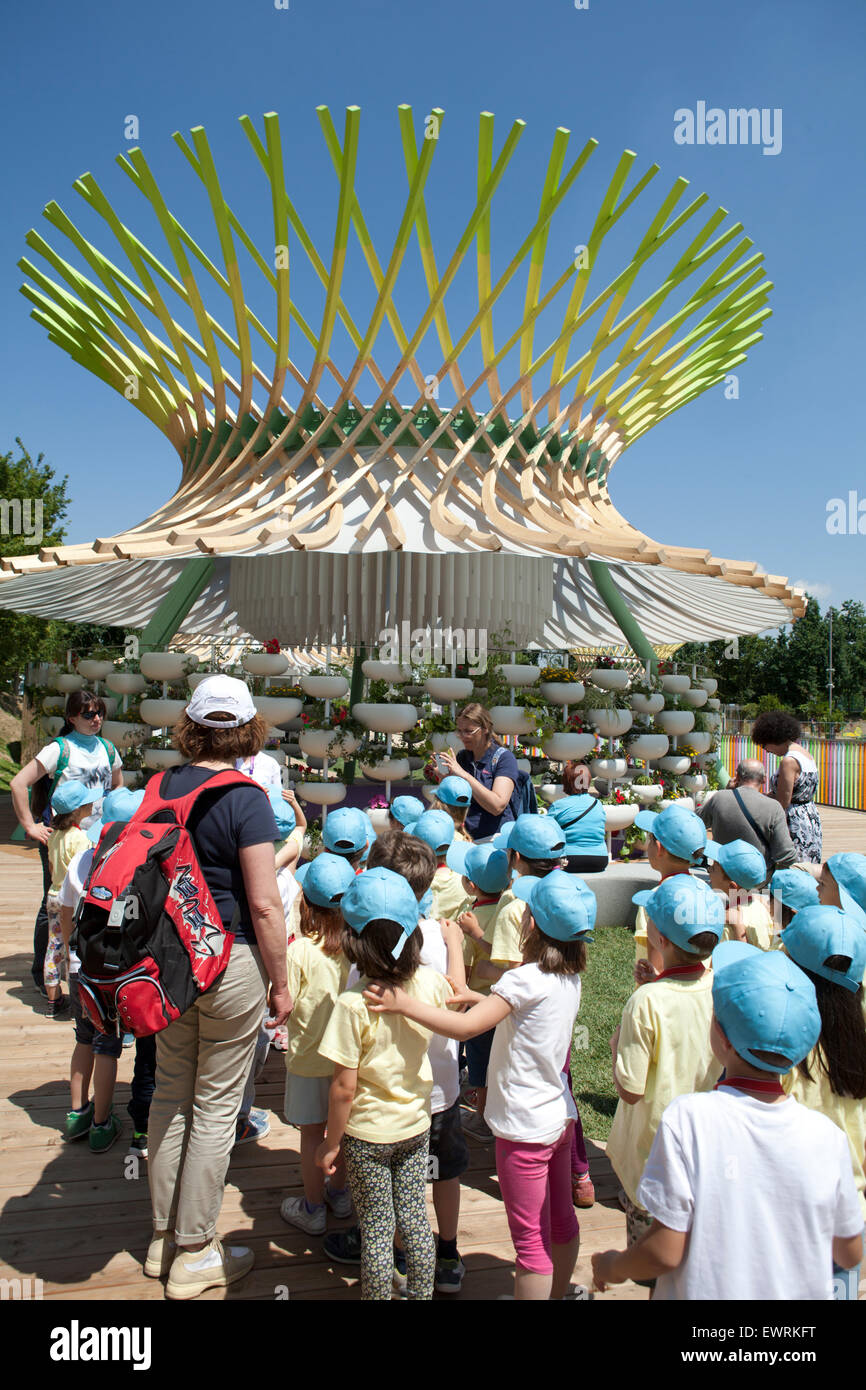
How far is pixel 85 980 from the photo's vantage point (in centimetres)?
228

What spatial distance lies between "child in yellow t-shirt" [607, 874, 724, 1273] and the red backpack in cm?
113

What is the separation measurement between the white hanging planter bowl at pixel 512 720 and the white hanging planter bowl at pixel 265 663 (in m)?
2.11

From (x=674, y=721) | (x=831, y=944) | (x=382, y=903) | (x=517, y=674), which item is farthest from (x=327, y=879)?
(x=674, y=721)

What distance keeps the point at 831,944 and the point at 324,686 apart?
612 cm

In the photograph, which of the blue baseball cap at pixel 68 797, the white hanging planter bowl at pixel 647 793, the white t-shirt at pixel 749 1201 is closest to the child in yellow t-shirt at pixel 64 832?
the blue baseball cap at pixel 68 797

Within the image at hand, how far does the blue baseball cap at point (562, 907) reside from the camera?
7.54ft

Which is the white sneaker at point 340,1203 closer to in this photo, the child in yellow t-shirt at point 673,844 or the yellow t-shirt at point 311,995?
the yellow t-shirt at point 311,995

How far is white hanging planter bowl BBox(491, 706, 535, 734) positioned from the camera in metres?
7.76

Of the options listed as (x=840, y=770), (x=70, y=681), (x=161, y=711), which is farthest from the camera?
(x=840, y=770)

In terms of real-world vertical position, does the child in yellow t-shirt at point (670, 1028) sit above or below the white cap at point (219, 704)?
below

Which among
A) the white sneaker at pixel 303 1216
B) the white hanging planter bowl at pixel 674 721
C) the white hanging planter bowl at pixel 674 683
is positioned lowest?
the white sneaker at pixel 303 1216

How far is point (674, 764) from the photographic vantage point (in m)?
9.03

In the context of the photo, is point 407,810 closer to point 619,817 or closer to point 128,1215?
point 128,1215
